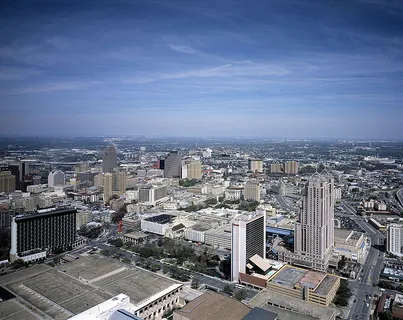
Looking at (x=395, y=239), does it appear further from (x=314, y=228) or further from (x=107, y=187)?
(x=107, y=187)

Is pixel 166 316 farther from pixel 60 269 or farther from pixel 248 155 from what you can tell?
pixel 248 155

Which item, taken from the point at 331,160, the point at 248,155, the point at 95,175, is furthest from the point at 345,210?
the point at 248,155

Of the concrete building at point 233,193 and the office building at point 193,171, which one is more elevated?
the office building at point 193,171

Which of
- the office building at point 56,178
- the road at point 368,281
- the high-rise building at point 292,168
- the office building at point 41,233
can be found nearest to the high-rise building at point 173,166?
the office building at point 56,178

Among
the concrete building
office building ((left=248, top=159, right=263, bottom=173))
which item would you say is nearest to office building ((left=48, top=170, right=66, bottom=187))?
the concrete building

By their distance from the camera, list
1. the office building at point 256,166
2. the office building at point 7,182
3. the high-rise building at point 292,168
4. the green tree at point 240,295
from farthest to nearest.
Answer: the office building at point 256,166 → the high-rise building at point 292,168 → the office building at point 7,182 → the green tree at point 240,295

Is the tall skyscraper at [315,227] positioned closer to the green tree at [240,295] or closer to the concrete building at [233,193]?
the green tree at [240,295]

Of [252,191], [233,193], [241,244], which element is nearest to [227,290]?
[241,244]
